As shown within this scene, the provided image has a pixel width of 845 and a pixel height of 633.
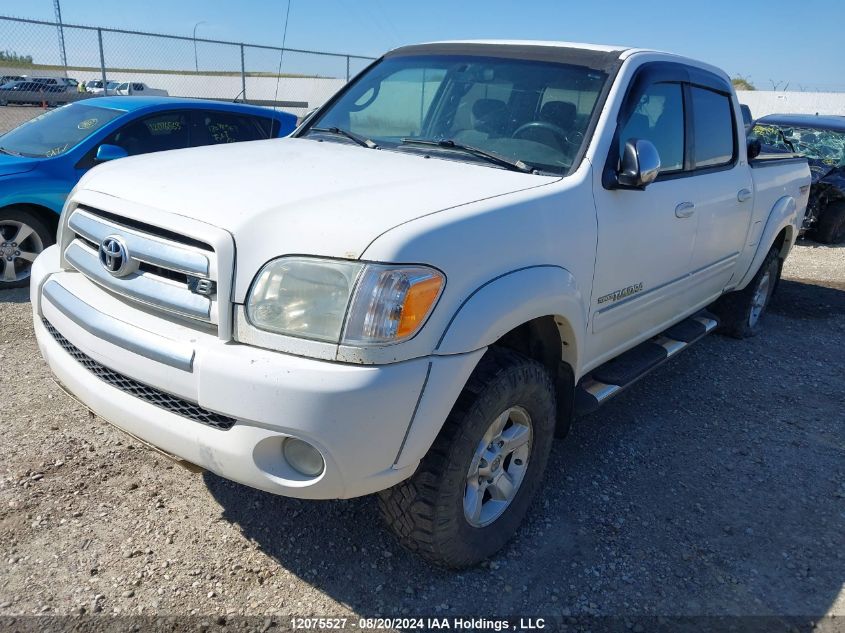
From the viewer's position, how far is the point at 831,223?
9969mm

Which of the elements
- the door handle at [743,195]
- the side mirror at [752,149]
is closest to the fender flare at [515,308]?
the door handle at [743,195]

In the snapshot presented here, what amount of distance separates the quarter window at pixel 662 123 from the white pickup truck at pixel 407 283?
0.06 ft

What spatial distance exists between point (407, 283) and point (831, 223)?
1005 centimetres

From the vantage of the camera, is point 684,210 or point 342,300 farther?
point 684,210

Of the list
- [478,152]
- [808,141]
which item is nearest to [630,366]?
[478,152]

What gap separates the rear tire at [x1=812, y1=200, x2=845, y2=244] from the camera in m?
9.93

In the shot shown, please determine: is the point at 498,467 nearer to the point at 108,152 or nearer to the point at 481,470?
the point at 481,470

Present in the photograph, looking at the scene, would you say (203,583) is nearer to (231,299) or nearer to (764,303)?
(231,299)

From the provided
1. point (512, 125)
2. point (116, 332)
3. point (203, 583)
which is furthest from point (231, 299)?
point (512, 125)

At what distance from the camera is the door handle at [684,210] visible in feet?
11.4

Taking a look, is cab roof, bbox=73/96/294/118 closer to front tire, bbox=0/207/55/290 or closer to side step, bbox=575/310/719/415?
front tire, bbox=0/207/55/290

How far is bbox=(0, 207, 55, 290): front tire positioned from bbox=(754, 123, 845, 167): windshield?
926 centimetres

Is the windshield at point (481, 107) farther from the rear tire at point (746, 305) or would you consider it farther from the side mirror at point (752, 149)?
the rear tire at point (746, 305)

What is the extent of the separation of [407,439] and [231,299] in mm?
696
